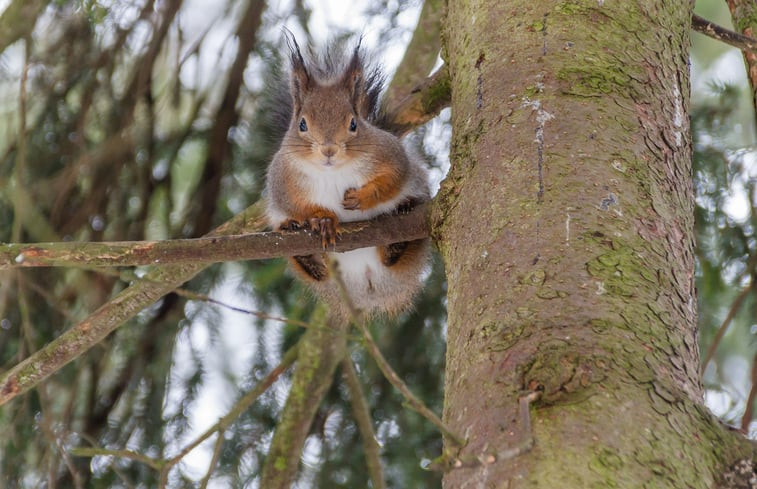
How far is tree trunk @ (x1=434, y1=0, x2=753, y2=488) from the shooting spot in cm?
84

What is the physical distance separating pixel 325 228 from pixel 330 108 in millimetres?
449

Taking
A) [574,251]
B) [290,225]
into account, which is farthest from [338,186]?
[574,251]

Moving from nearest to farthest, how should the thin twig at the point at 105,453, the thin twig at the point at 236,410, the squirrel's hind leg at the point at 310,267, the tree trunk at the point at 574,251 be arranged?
the tree trunk at the point at 574,251 < the thin twig at the point at 105,453 < the thin twig at the point at 236,410 < the squirrel's hind leg at the point at 310,267

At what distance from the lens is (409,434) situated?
7.43 feet

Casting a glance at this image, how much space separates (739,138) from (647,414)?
1.62 meters

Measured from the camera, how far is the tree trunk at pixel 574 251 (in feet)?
2.77

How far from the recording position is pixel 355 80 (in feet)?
6.97

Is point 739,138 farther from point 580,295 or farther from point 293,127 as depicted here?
point 580,295

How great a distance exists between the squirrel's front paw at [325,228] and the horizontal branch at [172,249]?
10cm

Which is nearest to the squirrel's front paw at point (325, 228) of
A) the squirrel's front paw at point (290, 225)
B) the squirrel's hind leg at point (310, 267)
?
the squirrel's front paw at point (290, 225)

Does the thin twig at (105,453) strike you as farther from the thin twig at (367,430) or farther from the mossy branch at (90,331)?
the thin twig at (367,430)

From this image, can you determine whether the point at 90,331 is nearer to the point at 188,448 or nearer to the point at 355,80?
the point at 188,448

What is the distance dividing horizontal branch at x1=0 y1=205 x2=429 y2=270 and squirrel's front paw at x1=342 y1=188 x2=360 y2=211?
18.0 inches

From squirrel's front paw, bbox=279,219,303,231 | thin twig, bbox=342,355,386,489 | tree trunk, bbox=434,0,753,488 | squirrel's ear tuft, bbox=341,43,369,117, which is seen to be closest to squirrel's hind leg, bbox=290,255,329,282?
squirrel's front paw, bbox=279,219,303,231
